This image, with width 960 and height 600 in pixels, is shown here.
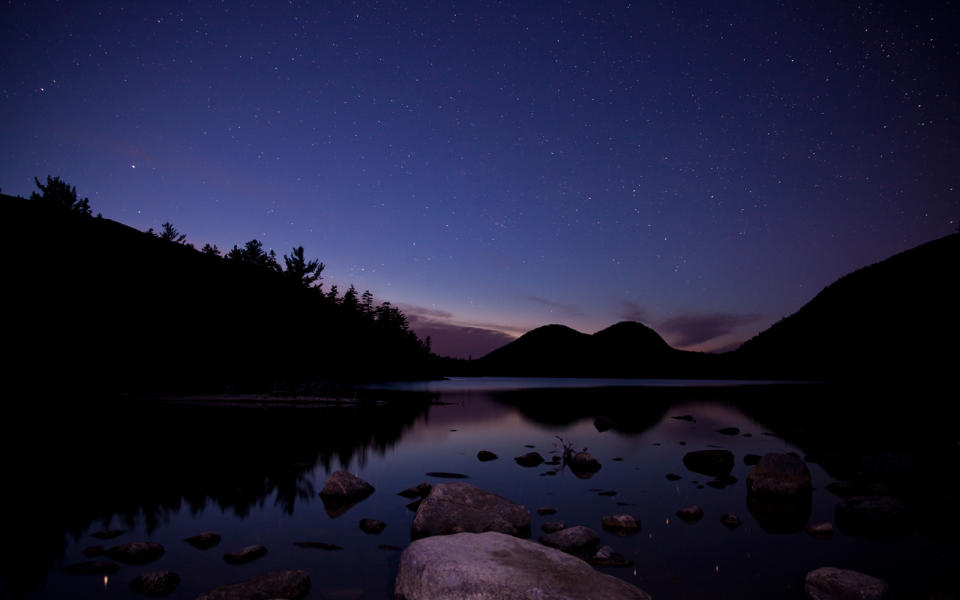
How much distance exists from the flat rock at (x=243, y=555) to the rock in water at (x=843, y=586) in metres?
10.1

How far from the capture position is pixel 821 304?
546 ft

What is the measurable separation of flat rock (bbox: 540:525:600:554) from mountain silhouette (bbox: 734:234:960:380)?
136 m

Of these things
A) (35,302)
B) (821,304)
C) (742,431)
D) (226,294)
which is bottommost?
(742,431)

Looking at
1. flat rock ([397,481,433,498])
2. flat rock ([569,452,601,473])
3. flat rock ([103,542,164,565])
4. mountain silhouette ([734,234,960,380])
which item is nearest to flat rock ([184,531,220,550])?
flat rock ([103,542,164,565])

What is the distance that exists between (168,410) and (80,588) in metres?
34.4

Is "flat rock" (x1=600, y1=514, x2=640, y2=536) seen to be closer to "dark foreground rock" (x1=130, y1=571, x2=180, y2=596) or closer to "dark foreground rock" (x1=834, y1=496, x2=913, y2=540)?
"dark foreground rock" (x1=834, y1=496, x2=913, y2=540)

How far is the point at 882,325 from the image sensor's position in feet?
446

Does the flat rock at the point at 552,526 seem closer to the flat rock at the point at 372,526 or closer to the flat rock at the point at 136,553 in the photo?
the flat rock at the point at 372,526

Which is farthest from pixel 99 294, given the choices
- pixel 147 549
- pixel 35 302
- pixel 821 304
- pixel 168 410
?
pixel 821 304

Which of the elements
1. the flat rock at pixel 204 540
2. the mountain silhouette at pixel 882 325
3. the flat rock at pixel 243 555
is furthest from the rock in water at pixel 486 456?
the mountain silhouette at pixel 882 325

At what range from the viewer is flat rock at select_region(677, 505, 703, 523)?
38.1 ft

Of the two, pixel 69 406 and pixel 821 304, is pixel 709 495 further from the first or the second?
pixel 821 304

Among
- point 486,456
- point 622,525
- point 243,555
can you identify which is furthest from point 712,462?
point 243,555

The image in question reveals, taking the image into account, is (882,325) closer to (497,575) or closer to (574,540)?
(574,540)
